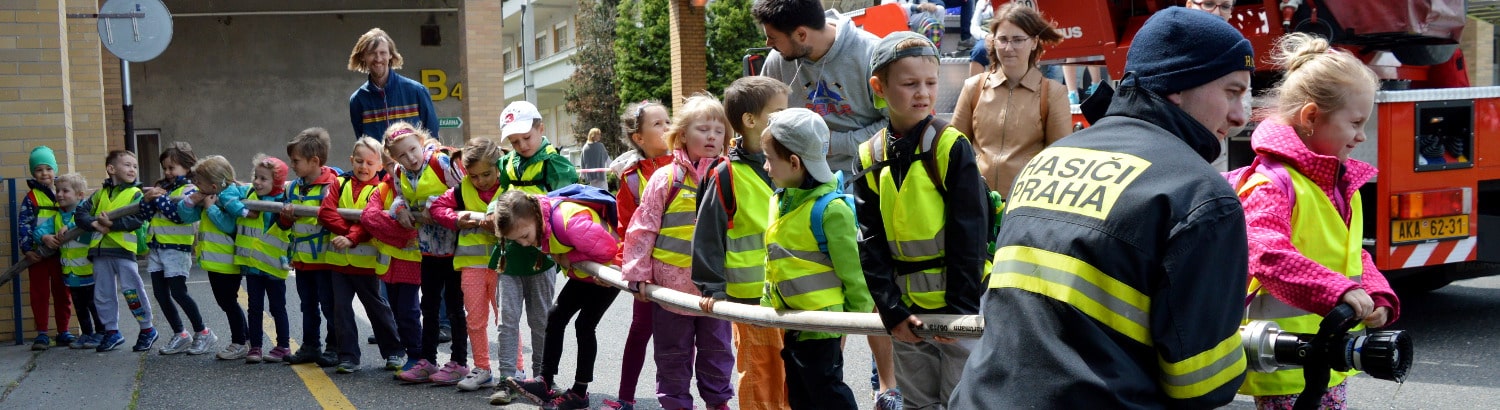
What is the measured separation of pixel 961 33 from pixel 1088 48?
3.33m

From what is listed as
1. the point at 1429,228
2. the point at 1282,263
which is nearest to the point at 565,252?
the point at 1282,263

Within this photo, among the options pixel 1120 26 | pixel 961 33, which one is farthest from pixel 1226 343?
pixel 961 33

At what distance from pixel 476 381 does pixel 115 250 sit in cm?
410

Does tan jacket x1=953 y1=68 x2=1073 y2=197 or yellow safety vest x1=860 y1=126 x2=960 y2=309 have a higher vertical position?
tan jacket x1=953 y1=68 x2=1073 y2=197

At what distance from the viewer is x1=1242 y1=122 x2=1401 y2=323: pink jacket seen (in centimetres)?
295

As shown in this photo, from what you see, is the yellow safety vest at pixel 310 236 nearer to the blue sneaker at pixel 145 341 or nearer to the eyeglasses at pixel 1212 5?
the blue sneaker at pixel 145 341

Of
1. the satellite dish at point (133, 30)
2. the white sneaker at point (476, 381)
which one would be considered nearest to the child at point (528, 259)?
the white sneaker at point (476, 381)

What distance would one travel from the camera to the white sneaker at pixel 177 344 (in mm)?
9172

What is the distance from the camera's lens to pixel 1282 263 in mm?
3029

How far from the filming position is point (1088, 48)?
8.38 metres

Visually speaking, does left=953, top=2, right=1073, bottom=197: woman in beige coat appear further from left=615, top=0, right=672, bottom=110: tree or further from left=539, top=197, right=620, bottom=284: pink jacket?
left=615, top=0, right=672, bottom=110: tree

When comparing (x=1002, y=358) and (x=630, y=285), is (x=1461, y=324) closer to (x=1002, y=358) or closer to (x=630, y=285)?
(x=630, y=285)

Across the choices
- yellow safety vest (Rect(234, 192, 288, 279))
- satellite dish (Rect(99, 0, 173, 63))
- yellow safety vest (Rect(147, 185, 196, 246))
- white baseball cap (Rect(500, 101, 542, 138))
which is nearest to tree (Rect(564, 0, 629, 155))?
satellite dish (Rect(99, 0, 173, 63))

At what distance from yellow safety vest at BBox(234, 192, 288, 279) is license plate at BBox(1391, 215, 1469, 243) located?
672cm
